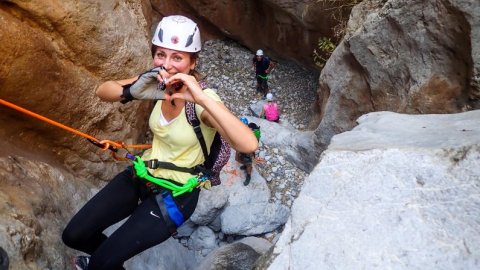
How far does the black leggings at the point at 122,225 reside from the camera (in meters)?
2.88

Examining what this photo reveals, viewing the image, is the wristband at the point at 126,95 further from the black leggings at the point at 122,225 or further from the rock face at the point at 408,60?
the rock face at the point at 408,60

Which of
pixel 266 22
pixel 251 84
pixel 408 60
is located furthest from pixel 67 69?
pixel 266 22

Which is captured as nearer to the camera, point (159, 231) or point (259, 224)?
point (159, 231)

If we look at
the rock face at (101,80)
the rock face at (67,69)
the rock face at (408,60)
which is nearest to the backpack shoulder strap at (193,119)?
the rock face at (101,80)

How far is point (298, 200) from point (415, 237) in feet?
2.04

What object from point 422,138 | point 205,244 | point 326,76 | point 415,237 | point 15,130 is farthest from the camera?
point 326,76

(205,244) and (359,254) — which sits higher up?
(359,254)

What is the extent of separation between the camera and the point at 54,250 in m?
3.38

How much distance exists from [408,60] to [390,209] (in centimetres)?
381

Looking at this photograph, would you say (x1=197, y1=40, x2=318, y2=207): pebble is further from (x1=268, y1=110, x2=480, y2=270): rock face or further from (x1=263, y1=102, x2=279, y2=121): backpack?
(x1=268, y1=110, x2=480, y2=270): rock face

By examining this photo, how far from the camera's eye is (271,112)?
844cm

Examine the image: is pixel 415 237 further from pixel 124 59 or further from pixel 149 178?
pixel 124 59

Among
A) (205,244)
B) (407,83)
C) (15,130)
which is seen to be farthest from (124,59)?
(407,83)

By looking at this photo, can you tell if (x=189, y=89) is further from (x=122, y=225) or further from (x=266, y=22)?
(x=266, y=22)
